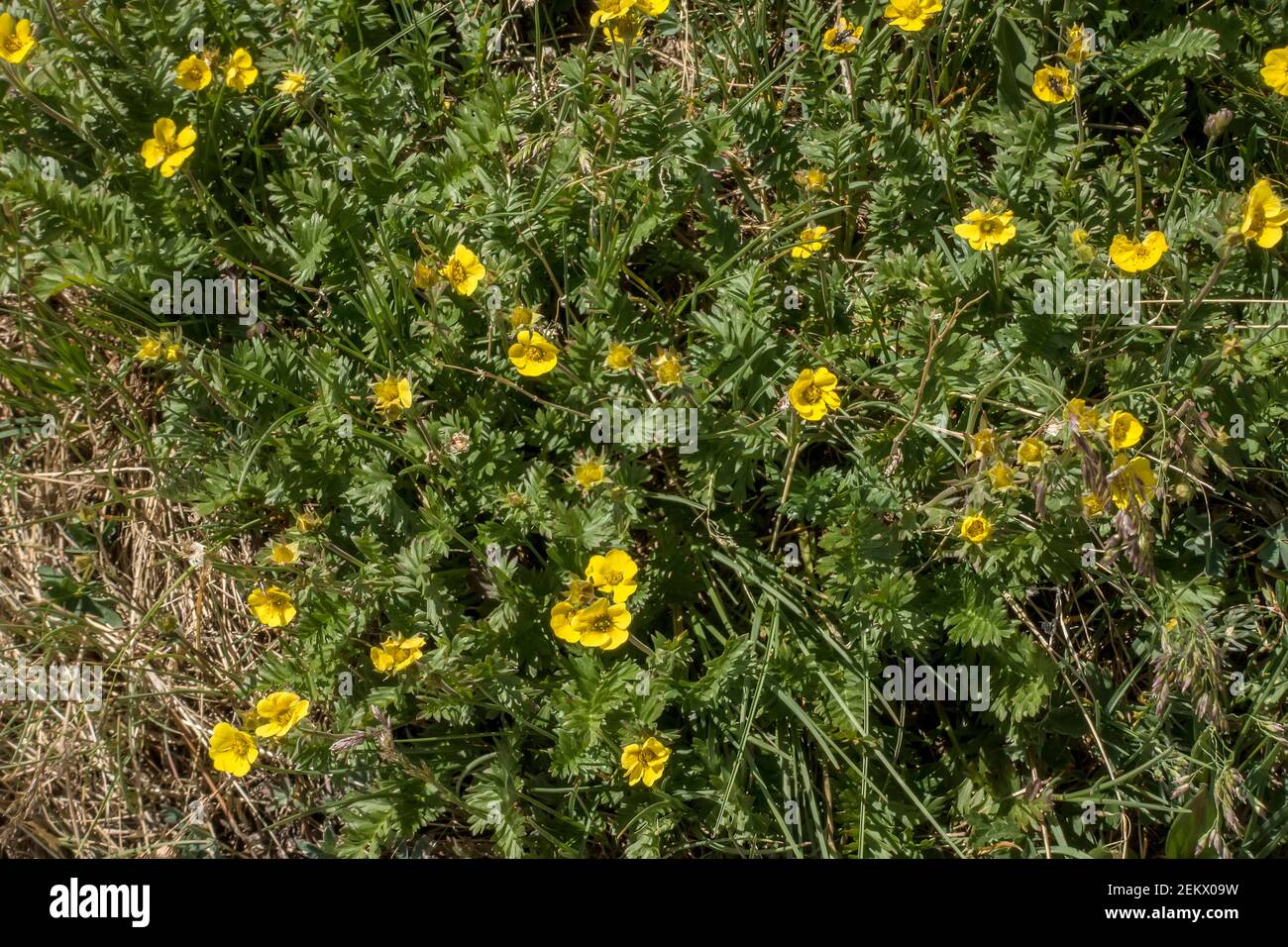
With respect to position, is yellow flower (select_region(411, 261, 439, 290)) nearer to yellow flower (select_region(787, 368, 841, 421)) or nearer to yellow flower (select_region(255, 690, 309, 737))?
yellow flower (select_region(787, 368, 841, 421))

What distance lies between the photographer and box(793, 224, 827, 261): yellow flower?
3322 millimetres

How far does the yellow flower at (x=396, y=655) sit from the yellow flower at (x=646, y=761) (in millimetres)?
665

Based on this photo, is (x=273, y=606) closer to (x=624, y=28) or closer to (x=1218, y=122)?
(x=624, y=28)

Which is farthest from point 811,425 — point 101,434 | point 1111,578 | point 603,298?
point 101,434

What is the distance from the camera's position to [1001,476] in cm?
276

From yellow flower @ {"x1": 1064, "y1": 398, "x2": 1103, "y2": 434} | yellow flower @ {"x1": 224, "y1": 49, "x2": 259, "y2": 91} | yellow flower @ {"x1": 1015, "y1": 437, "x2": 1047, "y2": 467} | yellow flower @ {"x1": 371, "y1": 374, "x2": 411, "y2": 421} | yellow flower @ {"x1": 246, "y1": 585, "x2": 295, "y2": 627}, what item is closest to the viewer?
yellow flower @ {"x1": 1064, "y1": 398, "x2": 1103, "y2": 434}

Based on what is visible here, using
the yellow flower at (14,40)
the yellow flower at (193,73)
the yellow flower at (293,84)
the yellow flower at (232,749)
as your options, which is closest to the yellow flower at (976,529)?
the yellow flower at (232,749)

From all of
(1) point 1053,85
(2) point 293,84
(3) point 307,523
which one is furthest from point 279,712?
(1) point 1053,85

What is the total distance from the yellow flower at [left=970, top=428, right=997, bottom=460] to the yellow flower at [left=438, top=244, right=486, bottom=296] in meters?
1.55

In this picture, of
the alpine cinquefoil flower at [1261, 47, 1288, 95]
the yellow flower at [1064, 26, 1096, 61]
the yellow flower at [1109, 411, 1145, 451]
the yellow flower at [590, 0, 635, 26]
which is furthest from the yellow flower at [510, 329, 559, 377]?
the alpine cinquefoil flower at [1261, 47, 1288, 95]

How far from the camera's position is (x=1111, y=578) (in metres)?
3.31

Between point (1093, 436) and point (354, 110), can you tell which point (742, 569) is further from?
point (354, 110)

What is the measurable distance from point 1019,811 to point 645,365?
1778 millimetres

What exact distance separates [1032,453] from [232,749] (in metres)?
2.41
